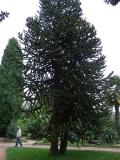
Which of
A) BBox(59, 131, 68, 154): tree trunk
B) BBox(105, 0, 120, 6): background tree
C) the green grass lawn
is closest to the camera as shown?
BBox(105, 0, 120, 6): background tree

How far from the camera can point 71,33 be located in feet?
85.5

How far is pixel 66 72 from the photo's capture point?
85.1 feet

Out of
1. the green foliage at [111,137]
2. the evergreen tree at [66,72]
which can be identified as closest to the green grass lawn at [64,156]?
the evergreen tree at [66,72]

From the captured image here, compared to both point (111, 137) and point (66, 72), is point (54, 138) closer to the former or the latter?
point (66, 72)

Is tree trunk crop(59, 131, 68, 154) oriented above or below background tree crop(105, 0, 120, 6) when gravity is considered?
below

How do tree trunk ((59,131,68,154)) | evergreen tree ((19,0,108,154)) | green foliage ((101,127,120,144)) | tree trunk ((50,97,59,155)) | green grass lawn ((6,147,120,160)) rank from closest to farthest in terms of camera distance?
green grass lawn ((6,147,120,160)) → evergreen tree ((19,0,108,154)) → tree trunk ((50,97,59,155)) → tree trunk ((59,131,68,154)) → green foliage ((101,127,120,144))

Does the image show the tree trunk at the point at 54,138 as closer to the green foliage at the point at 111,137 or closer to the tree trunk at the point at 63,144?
the tree trunk at the point at 63,144

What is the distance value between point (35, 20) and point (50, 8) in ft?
3.49

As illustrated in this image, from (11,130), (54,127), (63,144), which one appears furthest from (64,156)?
(11,130)

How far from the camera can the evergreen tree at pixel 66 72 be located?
2552cm

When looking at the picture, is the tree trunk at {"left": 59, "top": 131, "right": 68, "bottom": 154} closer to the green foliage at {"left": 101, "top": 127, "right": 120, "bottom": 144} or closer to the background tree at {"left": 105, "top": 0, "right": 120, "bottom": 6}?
the green foliage at {"left": 101, "top": 127, "right": 120, "bottom": 144}

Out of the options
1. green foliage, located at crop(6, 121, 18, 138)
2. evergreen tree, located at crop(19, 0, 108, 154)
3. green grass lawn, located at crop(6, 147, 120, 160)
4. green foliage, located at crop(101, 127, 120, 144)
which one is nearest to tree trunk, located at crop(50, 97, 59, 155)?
evergreen tree, located at crop(19, 0, 108, 154)

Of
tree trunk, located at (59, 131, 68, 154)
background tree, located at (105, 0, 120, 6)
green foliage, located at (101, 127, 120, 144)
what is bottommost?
tree trunk, located at (59, 131, 68, 154)

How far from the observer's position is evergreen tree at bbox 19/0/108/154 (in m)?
25.5
